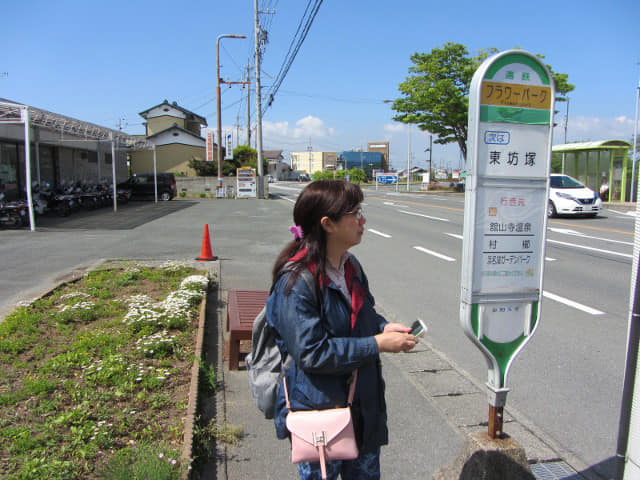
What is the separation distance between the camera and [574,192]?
61.9 feet

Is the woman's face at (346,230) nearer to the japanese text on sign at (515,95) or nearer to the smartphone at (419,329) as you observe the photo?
the smartphone at (419,329)

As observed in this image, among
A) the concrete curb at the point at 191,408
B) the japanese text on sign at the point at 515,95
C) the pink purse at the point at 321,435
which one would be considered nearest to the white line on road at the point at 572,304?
the japanese text on sign at the point at 515,95

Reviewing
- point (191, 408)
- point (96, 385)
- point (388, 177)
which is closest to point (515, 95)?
point (191, 408)

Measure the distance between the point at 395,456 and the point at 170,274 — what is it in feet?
18.4

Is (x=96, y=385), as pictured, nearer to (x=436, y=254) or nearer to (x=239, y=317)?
(x=239, y=317)

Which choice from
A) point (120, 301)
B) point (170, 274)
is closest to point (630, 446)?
point (120, 301)

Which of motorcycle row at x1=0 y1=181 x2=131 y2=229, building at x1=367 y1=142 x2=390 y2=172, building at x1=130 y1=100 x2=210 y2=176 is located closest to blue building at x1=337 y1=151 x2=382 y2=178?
building at x1=367 y1=142 x2=390 y2=172

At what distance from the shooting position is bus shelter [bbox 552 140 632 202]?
24.6 m

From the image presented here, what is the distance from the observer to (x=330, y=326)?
1.94 metres

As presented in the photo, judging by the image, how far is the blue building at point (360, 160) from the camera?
12862 cm

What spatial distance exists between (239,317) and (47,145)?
24157mm

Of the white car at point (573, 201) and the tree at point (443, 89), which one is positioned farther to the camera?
the tree at point (443, 89)

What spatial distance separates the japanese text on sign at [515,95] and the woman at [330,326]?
3.04ft

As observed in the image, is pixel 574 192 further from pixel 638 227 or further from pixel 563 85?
pixel 563 85
